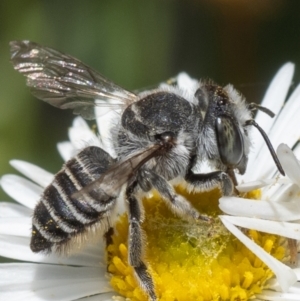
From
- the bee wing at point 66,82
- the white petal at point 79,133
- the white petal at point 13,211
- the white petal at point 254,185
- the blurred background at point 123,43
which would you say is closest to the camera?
the white petal at point 254,185

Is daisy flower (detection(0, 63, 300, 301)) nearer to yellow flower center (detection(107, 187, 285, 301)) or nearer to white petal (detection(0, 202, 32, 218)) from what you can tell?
yellow flower center (detection(107, 187, 285, 301))

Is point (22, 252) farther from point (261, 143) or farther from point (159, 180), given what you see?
point (261, 143)

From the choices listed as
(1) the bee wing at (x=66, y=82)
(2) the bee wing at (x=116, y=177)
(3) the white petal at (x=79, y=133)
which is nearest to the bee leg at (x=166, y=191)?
(2) the bee wing at (x=116, y=177)

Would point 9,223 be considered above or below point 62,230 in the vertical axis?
below

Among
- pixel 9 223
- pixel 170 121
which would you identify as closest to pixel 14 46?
pixel 9 223

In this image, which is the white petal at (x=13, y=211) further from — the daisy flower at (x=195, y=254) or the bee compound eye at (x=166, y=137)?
the bee compound eye at (x=166, y=137)

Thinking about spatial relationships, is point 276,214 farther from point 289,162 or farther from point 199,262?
point 199,262
